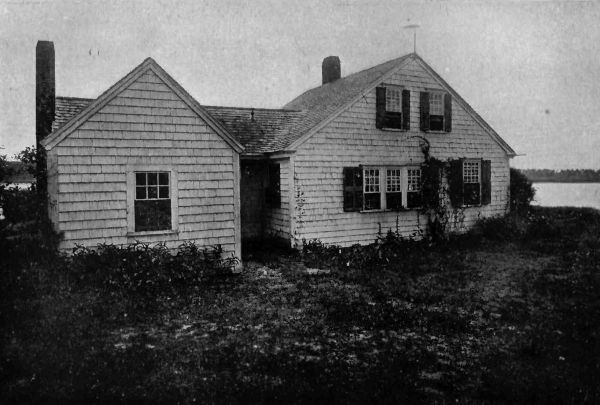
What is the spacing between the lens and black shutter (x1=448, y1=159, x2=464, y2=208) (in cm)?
1742

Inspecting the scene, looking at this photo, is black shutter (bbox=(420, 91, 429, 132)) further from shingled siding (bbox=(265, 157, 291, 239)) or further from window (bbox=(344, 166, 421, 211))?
shingled siding (bbox=(265, 157, 291, 239))

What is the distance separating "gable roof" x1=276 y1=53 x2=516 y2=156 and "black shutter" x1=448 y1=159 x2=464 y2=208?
7.81ft

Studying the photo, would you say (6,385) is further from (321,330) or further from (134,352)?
(321,330)

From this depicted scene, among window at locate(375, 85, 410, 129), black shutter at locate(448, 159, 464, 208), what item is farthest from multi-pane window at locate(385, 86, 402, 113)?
black shutter at locate(448, 159, 464, 208)

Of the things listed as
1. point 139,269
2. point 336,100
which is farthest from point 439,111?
point 139,269

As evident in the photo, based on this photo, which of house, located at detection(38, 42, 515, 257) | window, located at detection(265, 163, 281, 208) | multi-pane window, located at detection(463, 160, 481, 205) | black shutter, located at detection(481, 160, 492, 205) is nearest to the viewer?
house, located at detection(38, 42, 515, 257)

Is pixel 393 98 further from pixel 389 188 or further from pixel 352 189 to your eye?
pixel 352 189

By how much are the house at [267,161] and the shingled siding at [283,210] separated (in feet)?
0.13

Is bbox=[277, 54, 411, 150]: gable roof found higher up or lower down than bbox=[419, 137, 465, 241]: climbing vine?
higher up

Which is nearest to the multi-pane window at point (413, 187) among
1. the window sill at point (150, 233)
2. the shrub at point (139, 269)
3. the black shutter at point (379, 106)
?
the black shutter at point (379, 106)

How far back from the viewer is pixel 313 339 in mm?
7246

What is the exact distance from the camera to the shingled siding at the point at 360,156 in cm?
1497

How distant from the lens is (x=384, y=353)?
6.62m

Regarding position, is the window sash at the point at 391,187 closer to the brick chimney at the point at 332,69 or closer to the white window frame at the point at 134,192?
the white window frame at the point at 134,192
